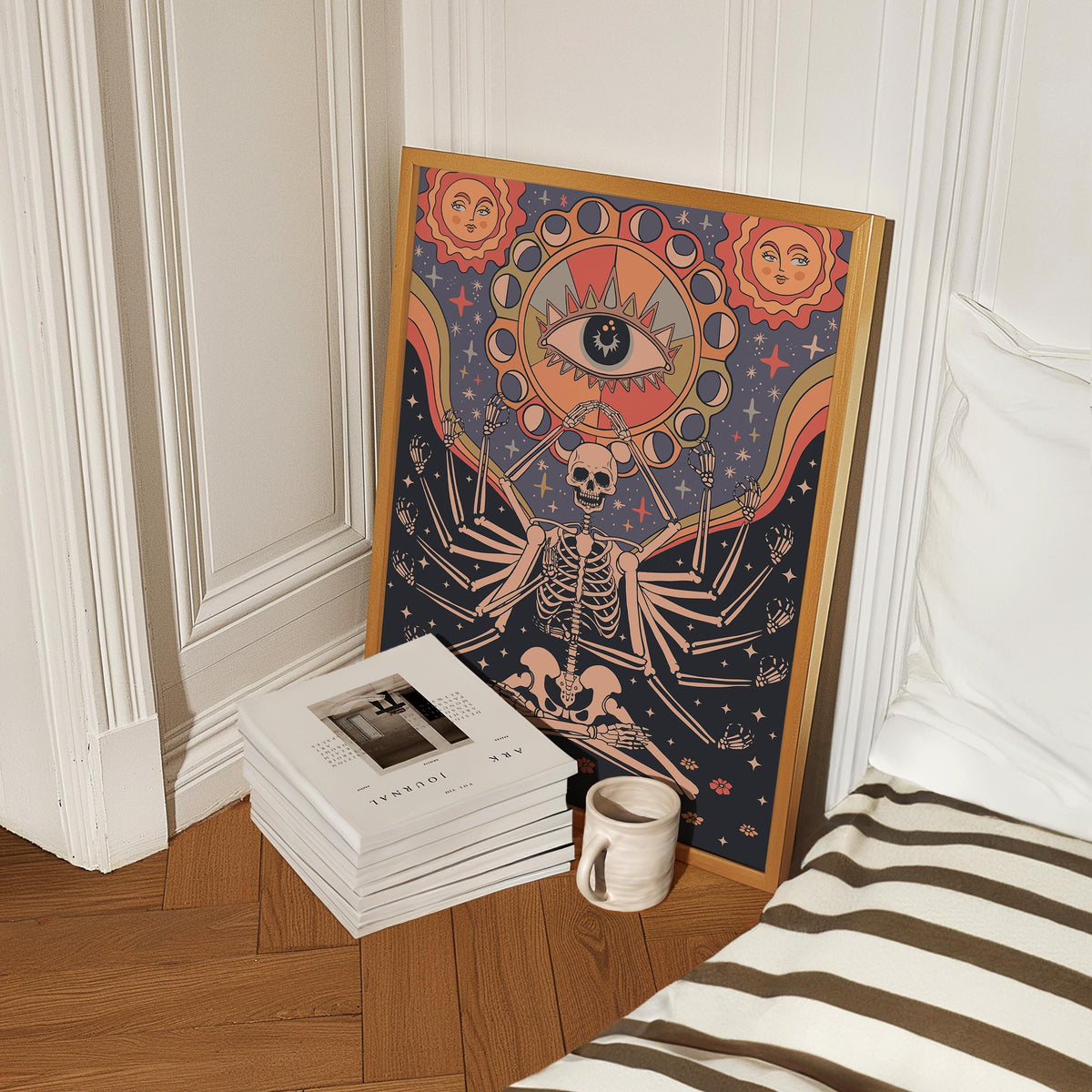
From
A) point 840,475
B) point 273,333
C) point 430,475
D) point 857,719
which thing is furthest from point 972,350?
point 273,333

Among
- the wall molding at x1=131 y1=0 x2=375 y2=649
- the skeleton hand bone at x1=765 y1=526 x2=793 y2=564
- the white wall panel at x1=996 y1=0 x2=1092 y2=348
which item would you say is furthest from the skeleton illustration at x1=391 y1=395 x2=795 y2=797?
the white wall panel at x1=996 y1=0 x2=1092 y2=348

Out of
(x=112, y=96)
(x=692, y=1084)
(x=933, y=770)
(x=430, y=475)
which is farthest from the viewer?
(x=430, y=475)

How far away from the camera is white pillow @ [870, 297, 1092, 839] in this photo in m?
1.03

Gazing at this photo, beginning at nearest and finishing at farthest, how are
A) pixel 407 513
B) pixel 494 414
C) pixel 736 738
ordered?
pixel 736 738, pixel 494 414, pixel 407 513

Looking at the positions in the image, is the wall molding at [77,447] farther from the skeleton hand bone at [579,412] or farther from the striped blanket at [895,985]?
the striped blanket at [895,985]

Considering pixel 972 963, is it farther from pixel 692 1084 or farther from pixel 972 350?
pixel 972 350

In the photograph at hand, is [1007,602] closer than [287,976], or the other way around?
[1007,602]

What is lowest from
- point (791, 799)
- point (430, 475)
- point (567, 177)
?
point (791, 799)

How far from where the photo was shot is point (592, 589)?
1.45 metres

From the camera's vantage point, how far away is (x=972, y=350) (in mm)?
1166

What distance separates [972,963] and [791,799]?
48 cm

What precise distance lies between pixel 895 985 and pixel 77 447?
95 cm

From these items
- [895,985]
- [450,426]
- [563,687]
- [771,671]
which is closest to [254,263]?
[450,426]

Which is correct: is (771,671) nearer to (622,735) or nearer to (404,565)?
(622,735)
